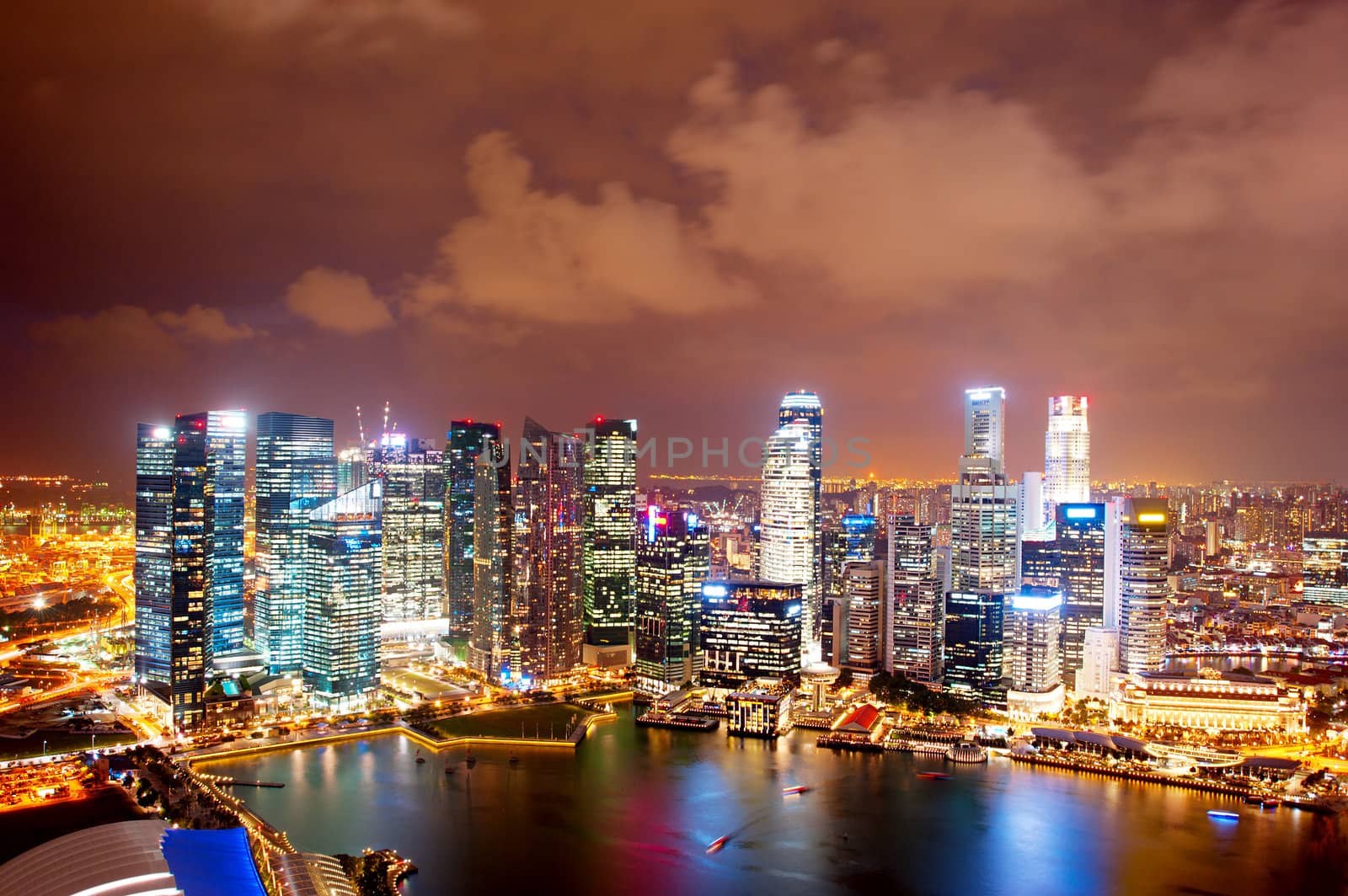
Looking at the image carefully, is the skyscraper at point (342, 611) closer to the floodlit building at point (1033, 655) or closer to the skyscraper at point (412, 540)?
the skyscraper at point (412, 540)

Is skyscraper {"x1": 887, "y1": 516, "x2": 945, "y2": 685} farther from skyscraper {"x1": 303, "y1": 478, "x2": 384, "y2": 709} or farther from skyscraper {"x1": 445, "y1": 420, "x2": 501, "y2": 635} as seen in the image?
skyscraper {"x1": 303, "y1": 478, "x2": 384, "y2": 709}

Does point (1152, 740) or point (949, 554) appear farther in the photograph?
point (949, 554)

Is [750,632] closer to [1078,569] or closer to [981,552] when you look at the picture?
[981,552]

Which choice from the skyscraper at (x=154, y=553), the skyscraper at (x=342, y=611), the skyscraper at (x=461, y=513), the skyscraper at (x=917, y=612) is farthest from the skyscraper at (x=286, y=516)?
the skyscraper at (x=917, y=612)

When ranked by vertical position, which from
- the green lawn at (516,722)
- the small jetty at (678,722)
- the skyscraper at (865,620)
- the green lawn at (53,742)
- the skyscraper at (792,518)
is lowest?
the small jetty at (678,722)

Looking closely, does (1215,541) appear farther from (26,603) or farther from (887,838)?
(26,603)

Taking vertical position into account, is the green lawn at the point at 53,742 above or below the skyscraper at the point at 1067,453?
below

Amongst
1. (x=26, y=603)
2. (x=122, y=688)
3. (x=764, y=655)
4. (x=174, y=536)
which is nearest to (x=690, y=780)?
(x=764, y=655)
